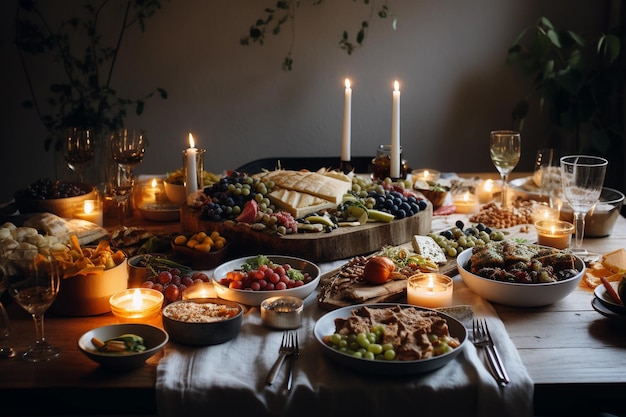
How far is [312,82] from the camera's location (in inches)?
185

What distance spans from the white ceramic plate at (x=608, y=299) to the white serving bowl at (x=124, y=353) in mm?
1091

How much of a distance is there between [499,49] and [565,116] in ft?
2.25

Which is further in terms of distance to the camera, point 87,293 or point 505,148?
point 505,148

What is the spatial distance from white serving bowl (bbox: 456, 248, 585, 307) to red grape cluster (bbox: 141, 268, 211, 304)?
769 mm

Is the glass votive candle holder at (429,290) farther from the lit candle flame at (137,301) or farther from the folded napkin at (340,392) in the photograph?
the lit candle flame at (137,301)

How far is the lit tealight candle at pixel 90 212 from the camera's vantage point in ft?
8.69

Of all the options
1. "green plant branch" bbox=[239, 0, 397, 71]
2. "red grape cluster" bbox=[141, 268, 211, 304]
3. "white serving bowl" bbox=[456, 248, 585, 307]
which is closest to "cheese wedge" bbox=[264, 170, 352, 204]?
"red grape cluster" bbox=[141, 268, 211, 304]

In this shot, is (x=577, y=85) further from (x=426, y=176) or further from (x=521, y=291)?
(x=521, y=291)

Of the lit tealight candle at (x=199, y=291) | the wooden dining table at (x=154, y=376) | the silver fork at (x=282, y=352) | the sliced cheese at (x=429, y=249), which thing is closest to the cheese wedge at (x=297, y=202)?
the sliced cheese at (x=429, y=249)

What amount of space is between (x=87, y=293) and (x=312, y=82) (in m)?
3.02

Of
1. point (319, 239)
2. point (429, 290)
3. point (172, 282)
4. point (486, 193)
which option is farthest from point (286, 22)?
point (429, 290)

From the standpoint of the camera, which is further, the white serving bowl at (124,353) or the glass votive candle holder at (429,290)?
the glass votive candle holder at (429,290)

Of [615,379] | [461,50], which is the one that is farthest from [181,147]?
[615,379]

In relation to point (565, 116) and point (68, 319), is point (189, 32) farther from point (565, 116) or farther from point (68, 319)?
point (68, 319)
